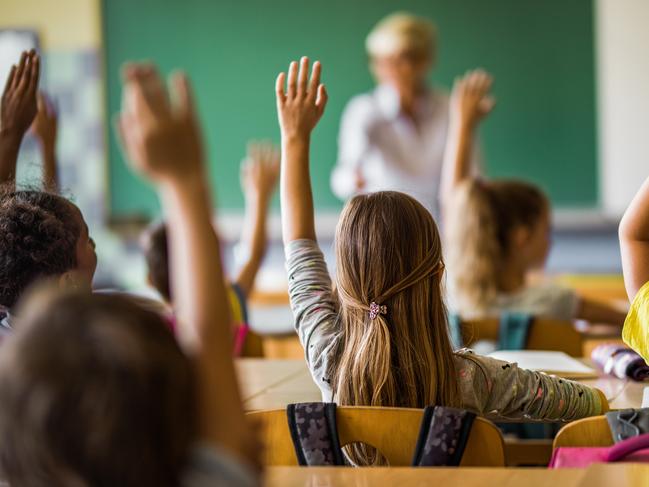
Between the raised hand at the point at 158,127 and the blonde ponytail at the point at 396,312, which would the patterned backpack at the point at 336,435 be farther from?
the raised hand at the point at 158,127

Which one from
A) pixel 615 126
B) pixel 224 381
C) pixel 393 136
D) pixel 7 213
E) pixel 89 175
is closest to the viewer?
pixel 224 381

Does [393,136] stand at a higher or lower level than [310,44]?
lower

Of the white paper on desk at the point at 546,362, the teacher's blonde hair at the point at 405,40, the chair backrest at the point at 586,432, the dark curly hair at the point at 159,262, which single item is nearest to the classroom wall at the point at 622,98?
the teacher's blonde hair at the point at 405,40

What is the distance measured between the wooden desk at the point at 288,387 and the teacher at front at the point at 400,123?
2.29 m

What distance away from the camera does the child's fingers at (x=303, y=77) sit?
2016 millimetres

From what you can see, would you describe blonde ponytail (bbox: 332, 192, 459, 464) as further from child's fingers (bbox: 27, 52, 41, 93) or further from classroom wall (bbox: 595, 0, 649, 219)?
classroom wall (bbox: 595, 0, 649, 219)

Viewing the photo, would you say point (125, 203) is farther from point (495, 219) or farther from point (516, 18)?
point (495, 219)

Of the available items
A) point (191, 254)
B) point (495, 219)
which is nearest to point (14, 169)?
point (191, 254)

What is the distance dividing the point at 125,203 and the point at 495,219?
367 cm

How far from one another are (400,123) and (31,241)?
357 cm

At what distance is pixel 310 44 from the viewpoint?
244 inches

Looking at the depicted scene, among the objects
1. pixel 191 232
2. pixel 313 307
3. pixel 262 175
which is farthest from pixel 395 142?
pixel 191 232

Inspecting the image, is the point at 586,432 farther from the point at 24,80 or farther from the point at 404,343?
the point at 24,80

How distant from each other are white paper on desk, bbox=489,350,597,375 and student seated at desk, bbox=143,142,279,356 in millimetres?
806
